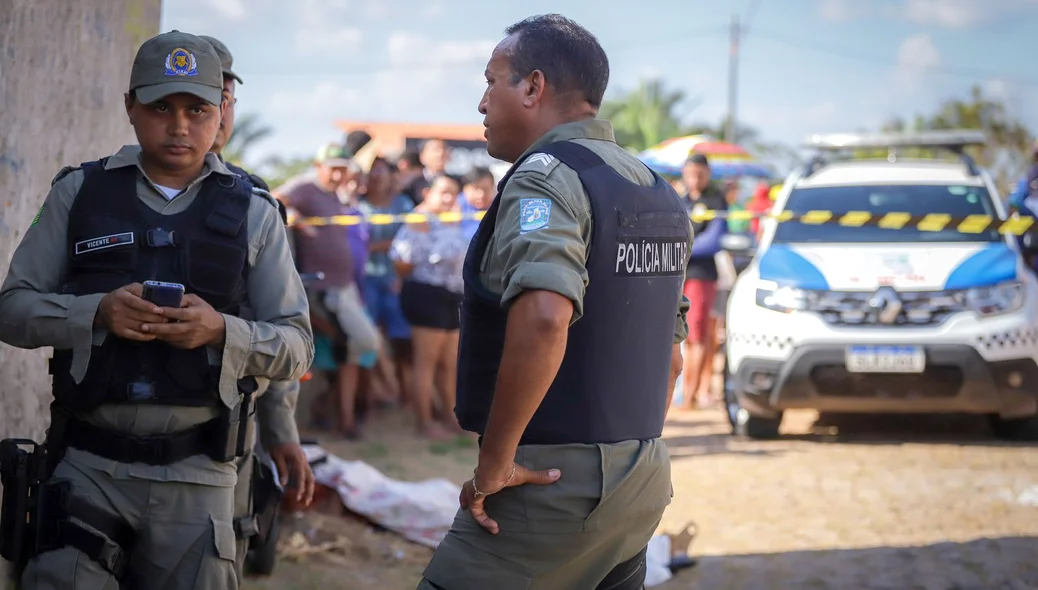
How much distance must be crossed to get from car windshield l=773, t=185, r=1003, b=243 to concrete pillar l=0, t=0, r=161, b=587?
577 centimetres

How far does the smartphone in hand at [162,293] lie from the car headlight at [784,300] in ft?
20.5

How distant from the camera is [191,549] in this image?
9.90ft

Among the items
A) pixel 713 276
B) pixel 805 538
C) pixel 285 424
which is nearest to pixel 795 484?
pixel 805 538

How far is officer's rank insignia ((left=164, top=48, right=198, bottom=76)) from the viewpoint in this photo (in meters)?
3.06

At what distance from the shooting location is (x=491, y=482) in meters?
2.53

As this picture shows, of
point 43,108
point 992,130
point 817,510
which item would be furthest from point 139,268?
point 992,130

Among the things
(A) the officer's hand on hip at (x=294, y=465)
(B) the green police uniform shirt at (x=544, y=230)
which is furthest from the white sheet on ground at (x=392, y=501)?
(B) the green police uniform shirt at (x=544, y=230)

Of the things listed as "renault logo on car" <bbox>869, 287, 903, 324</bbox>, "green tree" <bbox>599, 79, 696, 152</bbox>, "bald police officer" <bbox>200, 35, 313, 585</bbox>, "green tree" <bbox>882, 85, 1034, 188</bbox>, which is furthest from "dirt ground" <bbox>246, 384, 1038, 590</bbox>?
"green tree" <bbox>599, 79, 696, 152</bbox>

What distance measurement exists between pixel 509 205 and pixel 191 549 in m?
1.23

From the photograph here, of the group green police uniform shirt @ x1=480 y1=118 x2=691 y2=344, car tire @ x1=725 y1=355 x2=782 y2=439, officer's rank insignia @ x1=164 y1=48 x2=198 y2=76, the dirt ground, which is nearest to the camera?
green police uniform shirt @ x1=480 y1=118 x2=691 y2=344

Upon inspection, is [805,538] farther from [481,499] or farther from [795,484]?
[481,499]

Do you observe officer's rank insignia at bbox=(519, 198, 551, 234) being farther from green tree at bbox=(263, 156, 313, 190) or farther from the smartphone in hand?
green tree at bbox=(263, 156, 313, 190)

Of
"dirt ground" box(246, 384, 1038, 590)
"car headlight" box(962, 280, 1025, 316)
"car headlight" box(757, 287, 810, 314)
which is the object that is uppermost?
"car headlight" box(962, 280, 1025, 316)

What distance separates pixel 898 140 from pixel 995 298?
1.55 m
